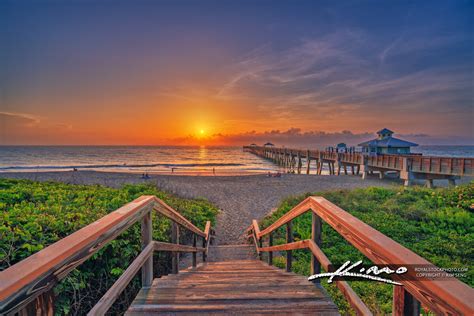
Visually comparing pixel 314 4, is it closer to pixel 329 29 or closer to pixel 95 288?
pixel 329 29

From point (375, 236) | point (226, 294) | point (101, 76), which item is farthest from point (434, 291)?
point (101, 76)

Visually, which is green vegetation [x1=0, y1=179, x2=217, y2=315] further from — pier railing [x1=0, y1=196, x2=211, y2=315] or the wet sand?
the wet sand

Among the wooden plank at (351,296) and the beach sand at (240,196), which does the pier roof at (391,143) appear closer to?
the beach sand at (240,196)

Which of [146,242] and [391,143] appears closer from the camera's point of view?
[146,242]

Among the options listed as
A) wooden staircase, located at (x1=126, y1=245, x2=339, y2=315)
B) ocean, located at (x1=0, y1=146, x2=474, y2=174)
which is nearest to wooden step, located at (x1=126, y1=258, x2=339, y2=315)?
wooden staircase, located at (x1=126, y1=245, x2=339, y2=315)

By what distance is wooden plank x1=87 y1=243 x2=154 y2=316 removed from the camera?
130 centimetres

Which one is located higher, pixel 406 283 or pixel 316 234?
pixel 406 283

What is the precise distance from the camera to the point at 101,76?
20391 millimetres

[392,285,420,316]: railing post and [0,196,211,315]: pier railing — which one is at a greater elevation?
[0,196,211,315]: pier railing

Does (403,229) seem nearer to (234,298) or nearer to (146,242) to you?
(234,298)

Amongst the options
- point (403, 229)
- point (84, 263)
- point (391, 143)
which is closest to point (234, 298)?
point (84, 263)

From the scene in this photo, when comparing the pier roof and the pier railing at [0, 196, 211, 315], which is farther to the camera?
the pier roof

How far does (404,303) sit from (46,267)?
1477 millimetres

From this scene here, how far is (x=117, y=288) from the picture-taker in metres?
1.53
